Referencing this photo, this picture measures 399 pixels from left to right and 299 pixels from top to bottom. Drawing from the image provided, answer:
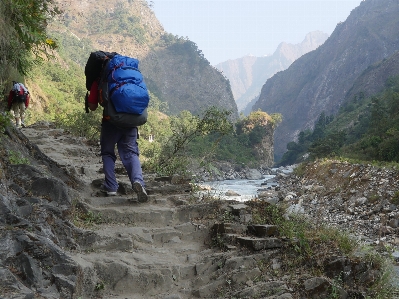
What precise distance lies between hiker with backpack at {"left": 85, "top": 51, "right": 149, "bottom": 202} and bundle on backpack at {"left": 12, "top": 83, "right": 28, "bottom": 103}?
482 centimetres

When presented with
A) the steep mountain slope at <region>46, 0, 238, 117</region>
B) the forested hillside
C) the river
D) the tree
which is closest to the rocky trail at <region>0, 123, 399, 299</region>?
the tree

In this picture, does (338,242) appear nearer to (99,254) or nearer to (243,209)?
(243,209)

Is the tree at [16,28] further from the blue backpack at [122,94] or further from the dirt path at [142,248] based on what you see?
the dirt path at [142,248]

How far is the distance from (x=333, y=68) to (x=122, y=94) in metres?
132

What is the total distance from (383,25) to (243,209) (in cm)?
13133

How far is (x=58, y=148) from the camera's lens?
8094 mm

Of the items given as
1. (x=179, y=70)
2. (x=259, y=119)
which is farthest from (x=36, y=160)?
(x=179, y=70)

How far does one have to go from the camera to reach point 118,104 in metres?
4.24

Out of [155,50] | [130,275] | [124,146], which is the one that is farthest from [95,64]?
Answer: [155,50]

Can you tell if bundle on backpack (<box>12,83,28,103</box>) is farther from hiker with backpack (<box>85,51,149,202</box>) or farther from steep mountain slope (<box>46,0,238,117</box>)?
steep mountain slope (<box>46,0,238,117</box>)

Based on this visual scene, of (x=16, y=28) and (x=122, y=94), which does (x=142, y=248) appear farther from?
(x=16, y=28)

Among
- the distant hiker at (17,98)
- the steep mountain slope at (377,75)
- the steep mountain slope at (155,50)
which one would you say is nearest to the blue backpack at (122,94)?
the distant hiker at (17,98)

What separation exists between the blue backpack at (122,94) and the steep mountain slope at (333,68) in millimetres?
115065

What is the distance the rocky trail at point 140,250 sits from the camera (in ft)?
8.56
